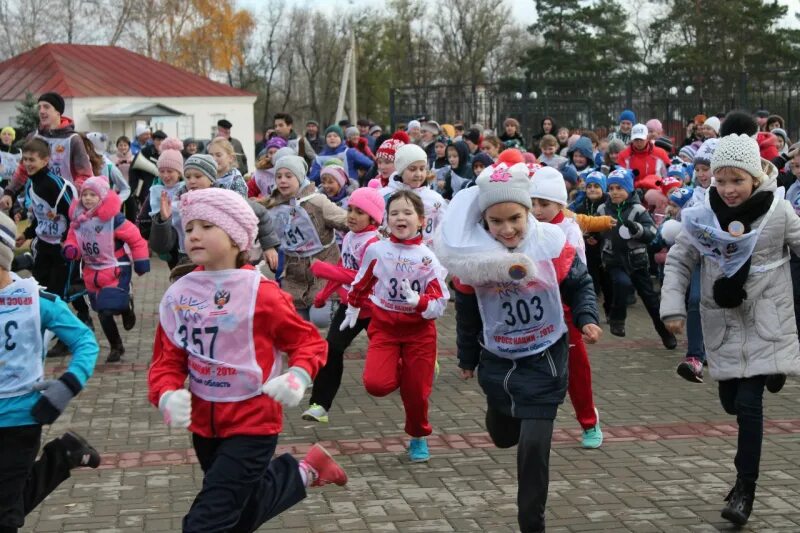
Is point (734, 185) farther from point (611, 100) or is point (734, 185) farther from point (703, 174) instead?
point (611, 100)

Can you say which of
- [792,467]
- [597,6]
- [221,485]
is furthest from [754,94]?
[597,6]

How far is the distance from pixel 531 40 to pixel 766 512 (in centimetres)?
7369

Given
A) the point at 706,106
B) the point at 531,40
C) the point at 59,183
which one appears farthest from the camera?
the point at 531,40

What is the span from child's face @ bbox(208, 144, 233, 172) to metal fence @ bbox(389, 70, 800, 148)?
1864 cm

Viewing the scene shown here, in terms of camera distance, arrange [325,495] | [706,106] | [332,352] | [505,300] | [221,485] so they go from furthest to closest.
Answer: [706,106]
[332,352]
[325,495]
[505,300]
[221,485]

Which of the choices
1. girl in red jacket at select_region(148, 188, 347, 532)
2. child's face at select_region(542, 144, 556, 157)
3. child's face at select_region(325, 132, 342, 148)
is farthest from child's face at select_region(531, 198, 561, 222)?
child's face at select_region(325, 132, 342, 148)

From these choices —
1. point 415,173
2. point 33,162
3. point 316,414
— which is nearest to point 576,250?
point 316,414

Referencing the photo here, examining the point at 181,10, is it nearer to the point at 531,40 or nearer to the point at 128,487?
the point at 531,40

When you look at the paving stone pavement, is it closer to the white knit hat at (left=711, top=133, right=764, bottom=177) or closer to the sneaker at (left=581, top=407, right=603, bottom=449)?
the sneaker at (left=581, top=407, right=603, bottom=449)

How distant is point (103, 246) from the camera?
10.7m

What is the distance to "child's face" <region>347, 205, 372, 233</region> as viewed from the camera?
873 centimetres

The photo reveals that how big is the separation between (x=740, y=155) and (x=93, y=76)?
176 feet

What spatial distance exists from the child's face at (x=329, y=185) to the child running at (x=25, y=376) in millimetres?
5612

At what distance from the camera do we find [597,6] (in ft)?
226
